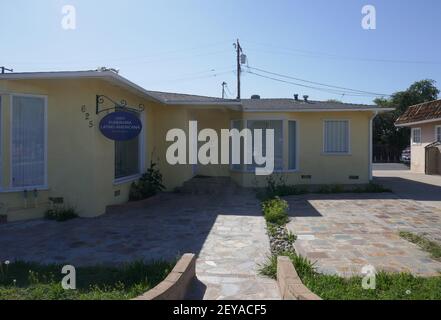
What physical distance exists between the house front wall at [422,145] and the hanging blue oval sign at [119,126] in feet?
51.2

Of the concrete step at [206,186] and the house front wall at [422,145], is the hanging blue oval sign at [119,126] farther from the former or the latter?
the house front wall at [422,145]

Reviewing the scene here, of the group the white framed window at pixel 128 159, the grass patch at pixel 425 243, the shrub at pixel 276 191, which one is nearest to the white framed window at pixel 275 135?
the shrub at pixel 276 191

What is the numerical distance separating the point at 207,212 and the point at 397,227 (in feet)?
13.3

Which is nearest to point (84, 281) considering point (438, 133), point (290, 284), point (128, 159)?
point (290, 284)

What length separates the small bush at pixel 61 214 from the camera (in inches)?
315

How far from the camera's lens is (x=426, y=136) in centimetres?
1970

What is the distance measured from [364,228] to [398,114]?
30981mm

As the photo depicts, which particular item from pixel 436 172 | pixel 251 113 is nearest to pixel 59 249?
pixel 251 113

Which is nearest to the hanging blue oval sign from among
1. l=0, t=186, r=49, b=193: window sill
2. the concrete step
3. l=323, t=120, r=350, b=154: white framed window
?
l=0, t=186, r=49, b=193: window sill

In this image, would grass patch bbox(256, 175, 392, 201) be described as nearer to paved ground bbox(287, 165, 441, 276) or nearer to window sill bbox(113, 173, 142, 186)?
paved ground bbox(287, 165, 441, 276)

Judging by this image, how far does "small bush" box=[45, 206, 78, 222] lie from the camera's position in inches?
315

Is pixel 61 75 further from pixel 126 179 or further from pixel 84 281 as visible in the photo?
pixel 84 281
